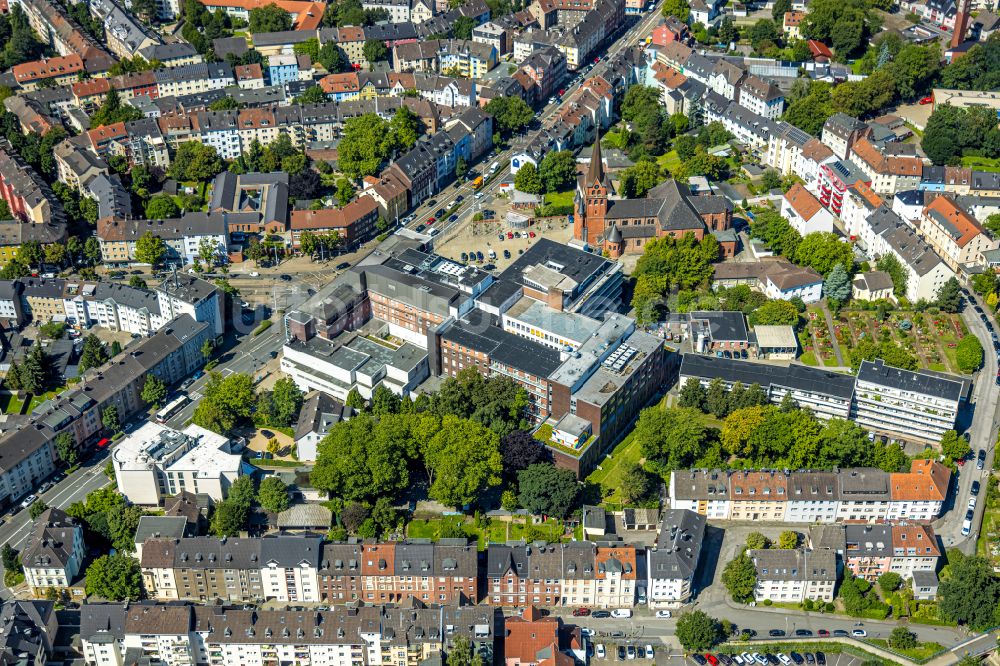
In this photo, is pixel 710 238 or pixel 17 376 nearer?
pixel 17 376

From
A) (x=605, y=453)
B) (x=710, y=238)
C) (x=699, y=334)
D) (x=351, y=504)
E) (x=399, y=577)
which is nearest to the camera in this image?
(x=399, y=577)

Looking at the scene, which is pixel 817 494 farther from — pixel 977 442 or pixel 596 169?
pixel 596 169

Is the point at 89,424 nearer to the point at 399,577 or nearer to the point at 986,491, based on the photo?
the point at 399,577

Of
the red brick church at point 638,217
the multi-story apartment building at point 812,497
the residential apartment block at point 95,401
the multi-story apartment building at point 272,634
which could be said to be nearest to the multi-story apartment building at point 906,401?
the multi-story apartment building at point 812,497

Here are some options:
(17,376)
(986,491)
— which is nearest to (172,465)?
(17,376)

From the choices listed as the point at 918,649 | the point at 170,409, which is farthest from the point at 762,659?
the point at 170,409

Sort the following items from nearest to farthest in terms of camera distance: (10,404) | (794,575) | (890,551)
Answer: (794,575)
(890,551)
(10,404)
